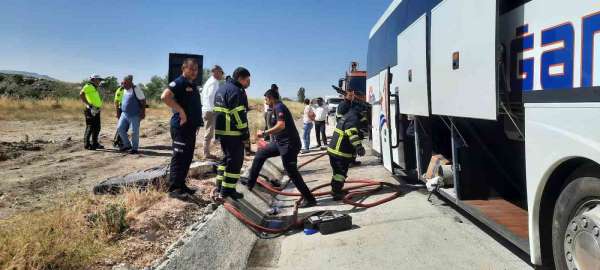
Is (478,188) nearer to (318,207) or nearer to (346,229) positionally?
(346,229)

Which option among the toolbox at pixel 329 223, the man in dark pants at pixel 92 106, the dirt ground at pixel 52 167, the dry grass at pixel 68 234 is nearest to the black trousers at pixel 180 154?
the dry grass at pixel 68 234

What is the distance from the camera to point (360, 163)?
9688mm

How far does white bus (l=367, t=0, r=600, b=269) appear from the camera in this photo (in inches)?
91.7

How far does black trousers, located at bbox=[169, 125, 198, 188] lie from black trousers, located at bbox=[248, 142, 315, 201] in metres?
1.13

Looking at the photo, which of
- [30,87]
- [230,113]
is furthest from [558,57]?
[30,87]

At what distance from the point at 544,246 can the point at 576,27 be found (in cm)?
140

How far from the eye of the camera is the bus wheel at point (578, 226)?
230 cm

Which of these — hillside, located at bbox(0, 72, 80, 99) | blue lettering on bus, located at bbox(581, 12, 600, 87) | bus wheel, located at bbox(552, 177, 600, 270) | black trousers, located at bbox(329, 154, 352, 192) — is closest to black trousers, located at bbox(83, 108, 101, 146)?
black trousers, located at bbox(329, 154, 352, 192)

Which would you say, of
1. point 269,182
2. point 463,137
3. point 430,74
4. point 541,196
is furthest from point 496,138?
point 269,182

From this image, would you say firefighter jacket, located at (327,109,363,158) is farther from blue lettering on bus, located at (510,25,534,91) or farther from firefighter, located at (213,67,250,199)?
blue lettering on bus, located at (510,25,534,91)

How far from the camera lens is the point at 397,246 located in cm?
412

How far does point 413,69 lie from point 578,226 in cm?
351

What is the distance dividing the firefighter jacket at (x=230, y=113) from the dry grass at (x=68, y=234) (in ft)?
4.15

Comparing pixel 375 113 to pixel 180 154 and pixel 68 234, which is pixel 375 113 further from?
pixel 68 234
